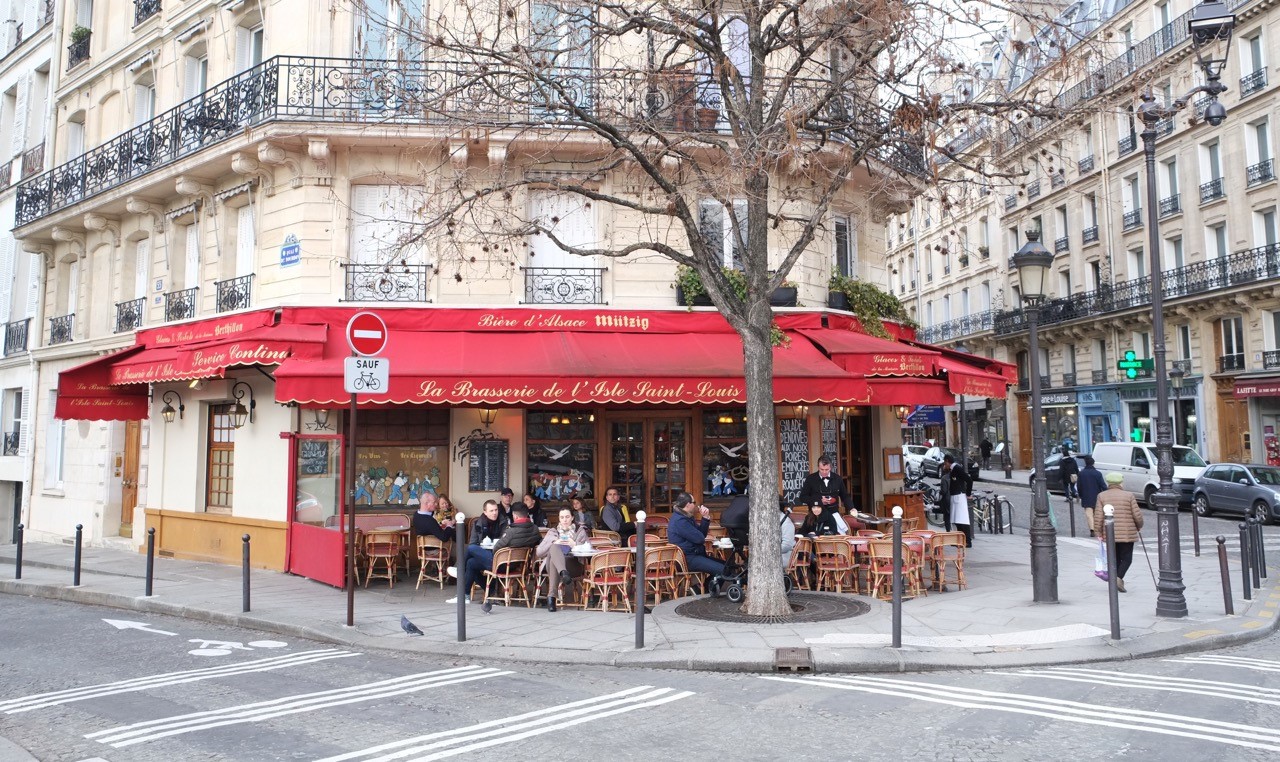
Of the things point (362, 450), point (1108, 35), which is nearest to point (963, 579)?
point (1108, 35)

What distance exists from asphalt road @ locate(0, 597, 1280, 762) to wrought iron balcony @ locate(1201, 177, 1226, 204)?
2908cm

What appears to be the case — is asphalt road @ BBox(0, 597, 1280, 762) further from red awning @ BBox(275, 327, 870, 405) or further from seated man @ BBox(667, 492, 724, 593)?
red awning @ BBox(275, 327, 870, 405)

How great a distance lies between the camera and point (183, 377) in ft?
43.5

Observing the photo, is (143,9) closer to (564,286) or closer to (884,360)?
(564,286)

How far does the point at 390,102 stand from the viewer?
542 inches

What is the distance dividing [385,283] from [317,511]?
358 centimetres

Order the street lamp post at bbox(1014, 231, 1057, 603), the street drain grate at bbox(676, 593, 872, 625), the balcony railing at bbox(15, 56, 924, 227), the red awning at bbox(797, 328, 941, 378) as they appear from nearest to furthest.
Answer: the street drain grate at bbox(676, 593, 872, 625) → the street lamp post at bbox(1014, 231, 1057, 603) → the balcony railing at bbox(15, 56, 924, 227) → the red awning at bbox(797, 328, 941, 378)

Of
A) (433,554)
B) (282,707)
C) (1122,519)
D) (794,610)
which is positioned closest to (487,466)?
(433,554)

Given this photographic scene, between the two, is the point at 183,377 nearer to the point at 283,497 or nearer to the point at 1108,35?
the point at 283,497

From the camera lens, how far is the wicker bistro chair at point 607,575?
34.2 ft

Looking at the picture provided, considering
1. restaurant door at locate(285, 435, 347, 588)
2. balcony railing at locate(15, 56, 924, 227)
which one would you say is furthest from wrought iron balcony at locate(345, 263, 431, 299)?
restaurant door at locate(285, 435, 347, 588)

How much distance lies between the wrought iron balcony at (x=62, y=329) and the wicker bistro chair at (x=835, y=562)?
16946mm

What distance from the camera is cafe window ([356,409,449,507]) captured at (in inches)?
538

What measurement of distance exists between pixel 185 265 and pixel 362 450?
618 cm
